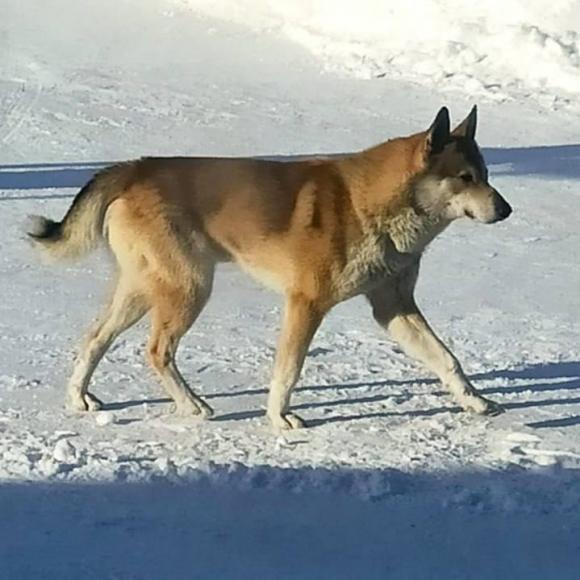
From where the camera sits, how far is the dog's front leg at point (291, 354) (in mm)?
5879

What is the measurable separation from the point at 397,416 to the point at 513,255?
321cm

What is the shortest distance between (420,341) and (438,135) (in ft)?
3.11

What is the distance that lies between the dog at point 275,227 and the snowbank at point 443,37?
25.3ft

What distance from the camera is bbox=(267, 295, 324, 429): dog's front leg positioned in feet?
19.3

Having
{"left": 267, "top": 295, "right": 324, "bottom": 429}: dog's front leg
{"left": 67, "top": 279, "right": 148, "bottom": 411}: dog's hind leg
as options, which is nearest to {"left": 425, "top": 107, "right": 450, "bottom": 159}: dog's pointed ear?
{"left": 267, "top": 295, "right": 324, "bottom": 429}: dog's front leg

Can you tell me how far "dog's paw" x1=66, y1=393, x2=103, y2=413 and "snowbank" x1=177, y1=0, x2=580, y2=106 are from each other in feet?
27.1

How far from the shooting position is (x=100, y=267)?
8328mm

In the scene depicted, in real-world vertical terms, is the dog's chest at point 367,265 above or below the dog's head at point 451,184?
below

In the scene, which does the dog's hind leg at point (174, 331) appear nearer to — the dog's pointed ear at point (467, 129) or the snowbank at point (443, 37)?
the dog's pointed ear at point (467, 129)

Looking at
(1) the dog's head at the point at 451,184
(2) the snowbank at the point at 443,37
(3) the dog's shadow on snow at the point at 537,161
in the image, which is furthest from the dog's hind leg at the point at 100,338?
(2) the snowbank at the point at 443,37

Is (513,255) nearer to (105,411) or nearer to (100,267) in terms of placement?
(100,267)

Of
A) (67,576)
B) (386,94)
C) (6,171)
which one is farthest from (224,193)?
(386,94)

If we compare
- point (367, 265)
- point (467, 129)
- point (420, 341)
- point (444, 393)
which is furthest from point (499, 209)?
point (444, 393)

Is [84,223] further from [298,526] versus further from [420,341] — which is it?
[298,526]
